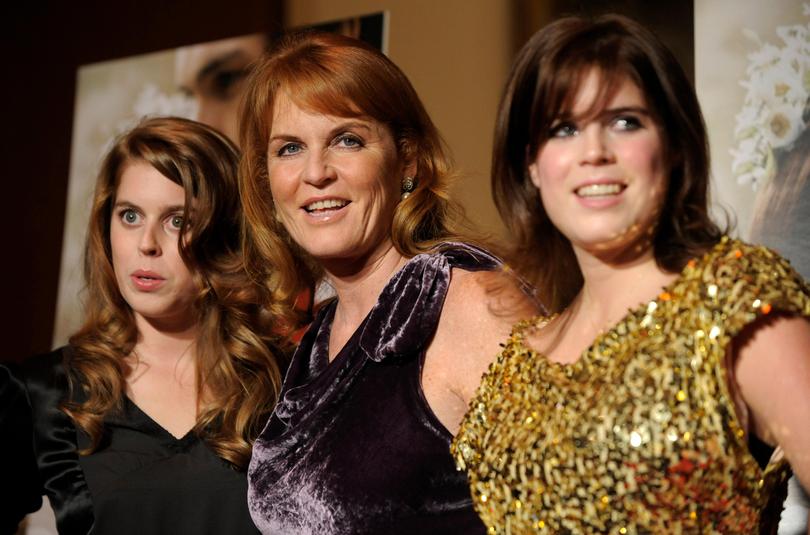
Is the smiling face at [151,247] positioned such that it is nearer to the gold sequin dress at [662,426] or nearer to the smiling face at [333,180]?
the smiling face at [333,180]

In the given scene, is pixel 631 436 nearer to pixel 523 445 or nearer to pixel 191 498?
pixel 523 445

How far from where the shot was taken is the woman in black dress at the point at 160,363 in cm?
210

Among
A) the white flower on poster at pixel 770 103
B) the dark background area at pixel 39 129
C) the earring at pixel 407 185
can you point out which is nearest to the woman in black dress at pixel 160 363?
the earring at pixel 407 185

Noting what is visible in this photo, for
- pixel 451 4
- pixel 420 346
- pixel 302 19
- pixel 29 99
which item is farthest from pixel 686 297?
pixel 29 99

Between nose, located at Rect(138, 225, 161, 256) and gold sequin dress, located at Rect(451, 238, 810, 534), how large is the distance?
108 cm

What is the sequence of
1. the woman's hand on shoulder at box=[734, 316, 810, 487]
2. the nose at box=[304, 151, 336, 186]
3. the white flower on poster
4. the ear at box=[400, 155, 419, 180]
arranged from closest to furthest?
1. the woman's hand on shoulder at box=[734, 316, 810, 487]
2. the nose at box=[304, 151, 336, 186]
3. the ear at box=[400, 155, 419, 180]
4. the white flower on poster

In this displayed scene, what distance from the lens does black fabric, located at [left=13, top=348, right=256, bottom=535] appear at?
208 centimetres

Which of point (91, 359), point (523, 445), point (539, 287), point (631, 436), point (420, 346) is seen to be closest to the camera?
point (631, 436)

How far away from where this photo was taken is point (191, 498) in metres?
2.09

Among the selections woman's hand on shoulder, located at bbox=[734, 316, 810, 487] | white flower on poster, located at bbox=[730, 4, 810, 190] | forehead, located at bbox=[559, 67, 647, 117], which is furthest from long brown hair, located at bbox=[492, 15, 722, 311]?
white flower on poster, located at bbox=[730, 4, 810, 190]

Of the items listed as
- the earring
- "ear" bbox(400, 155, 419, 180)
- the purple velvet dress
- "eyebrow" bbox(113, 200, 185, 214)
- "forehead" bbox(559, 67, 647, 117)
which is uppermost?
"forehead" bbox(559, 67, 647, 117)

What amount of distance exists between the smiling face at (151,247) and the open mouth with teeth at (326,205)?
0.44 m

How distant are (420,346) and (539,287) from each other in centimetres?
28

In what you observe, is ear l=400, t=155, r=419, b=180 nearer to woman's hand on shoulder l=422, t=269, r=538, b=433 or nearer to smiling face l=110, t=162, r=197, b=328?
woman's hand on shoulder l=422, t=269, r=538, b=433
